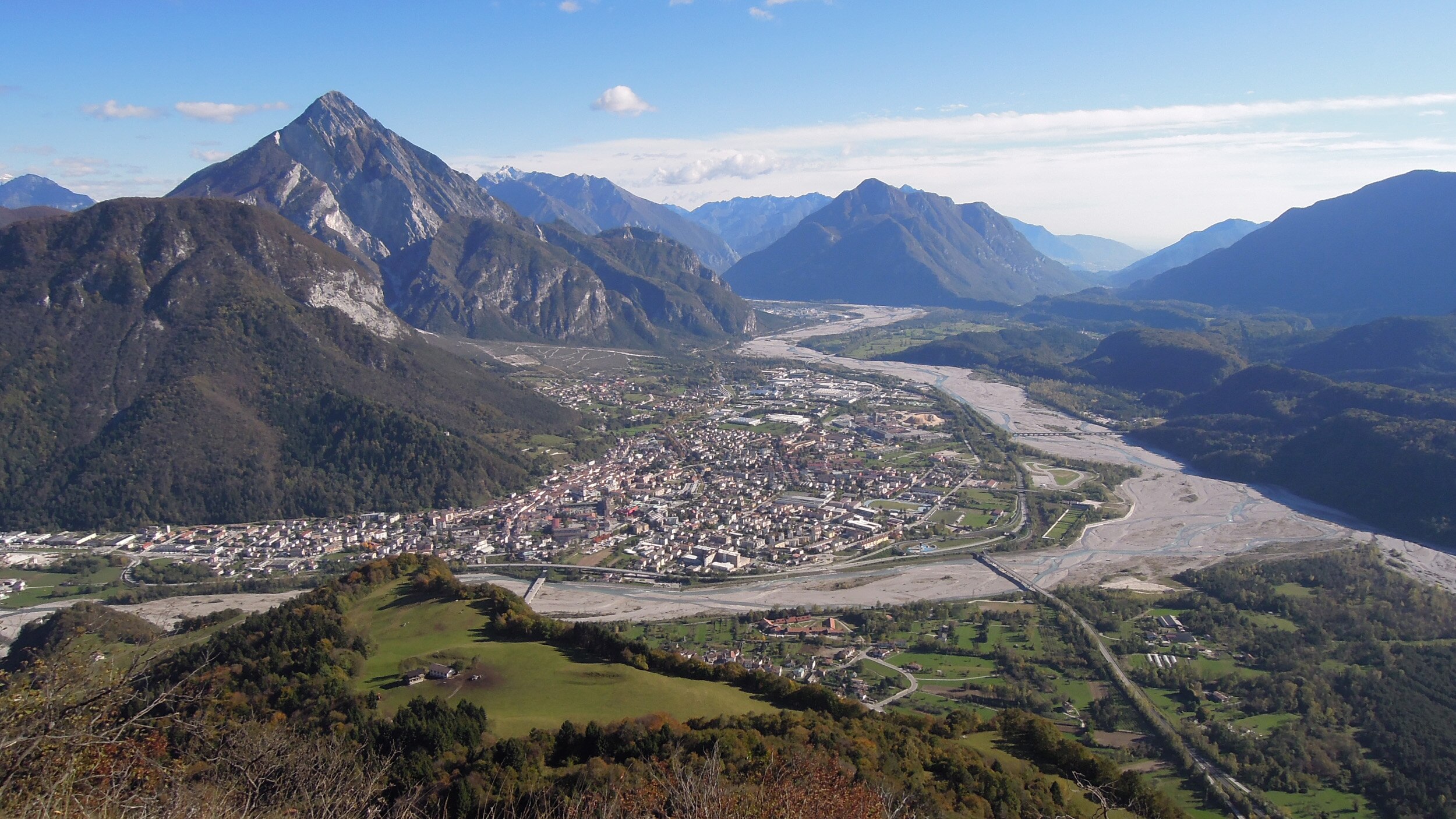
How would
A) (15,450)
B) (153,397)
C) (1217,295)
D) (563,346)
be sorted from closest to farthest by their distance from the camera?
(15,450)
(153,397)
(563,346)
(1217,295)

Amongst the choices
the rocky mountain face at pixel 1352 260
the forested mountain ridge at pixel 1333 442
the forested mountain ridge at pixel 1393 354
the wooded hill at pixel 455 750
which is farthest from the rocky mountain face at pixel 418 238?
the rocky mountain face at pixel 1352 260

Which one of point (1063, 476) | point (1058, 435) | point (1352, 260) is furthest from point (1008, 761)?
point (1352, 260)

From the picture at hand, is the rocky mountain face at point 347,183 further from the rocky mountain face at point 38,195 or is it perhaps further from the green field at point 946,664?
the green field at point 946,664

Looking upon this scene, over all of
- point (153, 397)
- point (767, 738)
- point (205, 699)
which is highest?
point (153, 397)

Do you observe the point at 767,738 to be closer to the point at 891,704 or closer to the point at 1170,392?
the point at 891,704

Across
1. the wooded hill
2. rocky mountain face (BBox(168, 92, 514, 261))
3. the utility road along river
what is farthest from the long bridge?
rocky mountain face (BBox(168, 92, 514, 261))

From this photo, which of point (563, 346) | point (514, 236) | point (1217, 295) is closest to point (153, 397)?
point (563, 346)
